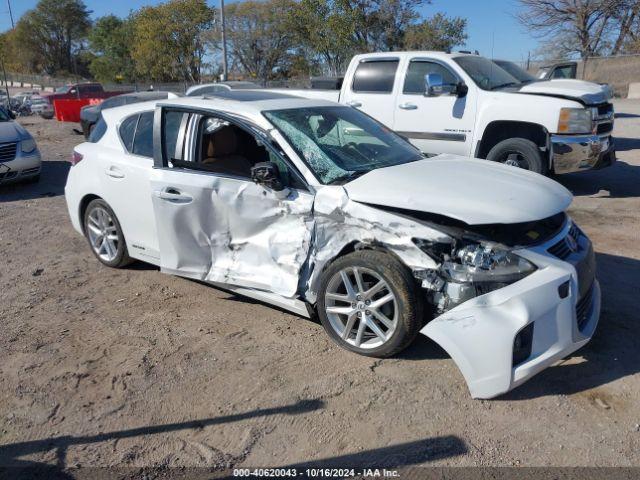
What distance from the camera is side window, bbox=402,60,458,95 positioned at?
27.9 ft

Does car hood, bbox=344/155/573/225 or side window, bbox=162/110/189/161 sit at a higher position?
side window, bbox=162/110/189/161

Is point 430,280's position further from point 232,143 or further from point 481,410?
point 232,143

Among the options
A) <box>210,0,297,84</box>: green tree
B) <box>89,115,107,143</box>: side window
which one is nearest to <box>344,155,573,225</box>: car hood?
<box>89,115,107,143</box>: side window

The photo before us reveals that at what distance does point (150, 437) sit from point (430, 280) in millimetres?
1813

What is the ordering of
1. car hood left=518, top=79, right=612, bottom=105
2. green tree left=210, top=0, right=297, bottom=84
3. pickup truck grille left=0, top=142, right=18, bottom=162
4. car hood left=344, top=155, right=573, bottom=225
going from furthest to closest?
green tree left=210, top=0, right=297, bottom=84
pickup truck grille left=0, top=142, right=18, bottom=162
car hood left=518, top=79, right=612, bottom=105
car hood left=344, top=155, right=573, bottom=225

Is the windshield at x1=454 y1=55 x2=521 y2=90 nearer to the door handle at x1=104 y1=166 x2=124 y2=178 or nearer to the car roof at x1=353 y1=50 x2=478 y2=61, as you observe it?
the car roof at x1=353 y1=50 x2=478 y2=61

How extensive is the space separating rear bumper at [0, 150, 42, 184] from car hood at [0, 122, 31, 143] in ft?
0.97

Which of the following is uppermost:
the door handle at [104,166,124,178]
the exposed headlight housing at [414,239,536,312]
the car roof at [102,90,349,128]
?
the car roof at [102,90,349,128]

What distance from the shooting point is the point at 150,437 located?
307 centimetres

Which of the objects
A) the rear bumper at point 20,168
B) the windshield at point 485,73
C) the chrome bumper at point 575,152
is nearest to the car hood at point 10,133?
the rear bumper at point 20,168

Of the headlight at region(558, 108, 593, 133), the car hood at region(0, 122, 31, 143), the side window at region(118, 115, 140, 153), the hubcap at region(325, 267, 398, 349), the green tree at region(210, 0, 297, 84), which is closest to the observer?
the hubcap at region(325, 267, 398, 349)

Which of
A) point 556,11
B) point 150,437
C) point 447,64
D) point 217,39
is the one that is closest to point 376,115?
point 447,64

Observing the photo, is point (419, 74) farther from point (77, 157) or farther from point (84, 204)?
point (84, 204)

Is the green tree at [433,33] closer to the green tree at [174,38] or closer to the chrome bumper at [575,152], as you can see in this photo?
the green tree at [174,38]
